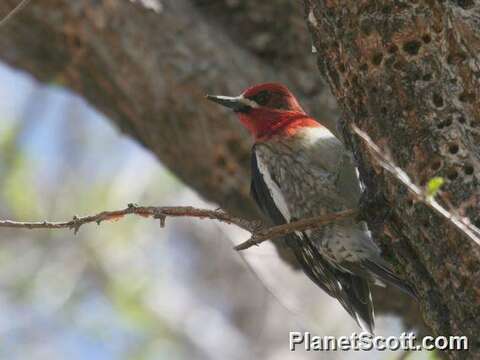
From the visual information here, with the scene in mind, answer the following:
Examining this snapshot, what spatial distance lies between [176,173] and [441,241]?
254 centimetres

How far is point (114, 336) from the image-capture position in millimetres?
8531

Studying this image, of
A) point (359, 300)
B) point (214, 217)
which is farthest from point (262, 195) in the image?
point (214, 217)

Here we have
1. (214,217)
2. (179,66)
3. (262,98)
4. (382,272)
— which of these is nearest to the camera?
(214,217)

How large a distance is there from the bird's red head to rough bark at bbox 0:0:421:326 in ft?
0.66

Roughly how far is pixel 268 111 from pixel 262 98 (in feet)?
0.27

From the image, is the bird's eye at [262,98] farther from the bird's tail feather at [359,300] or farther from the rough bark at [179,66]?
the bird's tail feather at [359,300]

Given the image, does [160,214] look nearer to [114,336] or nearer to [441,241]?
[441,241]

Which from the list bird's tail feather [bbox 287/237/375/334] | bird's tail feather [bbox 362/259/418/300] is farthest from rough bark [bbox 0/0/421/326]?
bird's tail feather [bbox 362/259/418/300]

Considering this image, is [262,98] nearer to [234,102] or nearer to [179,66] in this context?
[234,102]

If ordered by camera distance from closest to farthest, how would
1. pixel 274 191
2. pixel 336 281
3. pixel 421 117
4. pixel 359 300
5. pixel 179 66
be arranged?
1. pixel 421 117
2. pixel 359 300
3. pixel 336 281
4. pixel 274 191
5. pixel 179 66

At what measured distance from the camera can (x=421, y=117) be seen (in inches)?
116

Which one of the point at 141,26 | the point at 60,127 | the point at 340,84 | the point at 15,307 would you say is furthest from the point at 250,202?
the point at 15,307

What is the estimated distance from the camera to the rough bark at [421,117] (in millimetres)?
2781

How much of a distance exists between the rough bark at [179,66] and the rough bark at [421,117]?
65.8 inches
